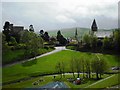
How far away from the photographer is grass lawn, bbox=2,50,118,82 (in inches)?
1093

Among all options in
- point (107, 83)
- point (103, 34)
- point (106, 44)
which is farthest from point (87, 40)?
point (107, 83)

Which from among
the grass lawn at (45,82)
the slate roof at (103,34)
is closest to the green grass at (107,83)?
the grass lawn at (45,82)

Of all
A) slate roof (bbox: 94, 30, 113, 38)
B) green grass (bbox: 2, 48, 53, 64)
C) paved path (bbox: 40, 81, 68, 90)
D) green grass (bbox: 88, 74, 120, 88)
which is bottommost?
paved path (bbox: 40, 81, 68, 90)

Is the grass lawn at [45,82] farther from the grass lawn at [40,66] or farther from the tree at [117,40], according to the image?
the tree at [117,40]

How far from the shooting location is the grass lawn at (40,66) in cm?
2775

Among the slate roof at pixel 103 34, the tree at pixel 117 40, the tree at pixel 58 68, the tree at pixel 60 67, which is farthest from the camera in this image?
the slate roof at pixel 103 34

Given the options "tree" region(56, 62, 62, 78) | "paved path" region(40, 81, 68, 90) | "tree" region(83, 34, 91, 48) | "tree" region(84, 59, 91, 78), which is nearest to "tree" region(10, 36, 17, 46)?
"tree" region(56, 62, 62, 78)

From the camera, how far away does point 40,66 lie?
99.2ft

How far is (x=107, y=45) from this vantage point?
34.6m

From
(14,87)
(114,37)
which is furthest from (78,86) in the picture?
(114,37)

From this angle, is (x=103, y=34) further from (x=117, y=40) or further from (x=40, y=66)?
(x=40, y=66)

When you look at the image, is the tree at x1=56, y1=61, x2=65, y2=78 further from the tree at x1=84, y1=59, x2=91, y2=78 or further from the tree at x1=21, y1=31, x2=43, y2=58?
the tree at x1=21, y1=31, x2=43, y2=58

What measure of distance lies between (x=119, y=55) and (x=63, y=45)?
10.8 metres

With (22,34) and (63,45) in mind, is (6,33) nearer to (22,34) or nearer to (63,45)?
(22,34)
